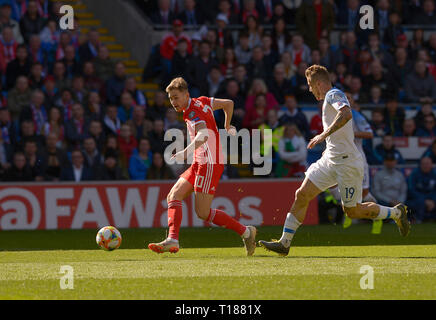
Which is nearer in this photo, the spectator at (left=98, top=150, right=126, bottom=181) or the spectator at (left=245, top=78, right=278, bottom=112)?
the spectator at (left=98, top=150, right=126, bottom=181)

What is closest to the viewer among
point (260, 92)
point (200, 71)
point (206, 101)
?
point (206, 101)

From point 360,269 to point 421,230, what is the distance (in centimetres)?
680

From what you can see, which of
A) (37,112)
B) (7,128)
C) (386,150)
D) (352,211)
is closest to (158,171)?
(37,112)

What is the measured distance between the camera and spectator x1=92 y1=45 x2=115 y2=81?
2048 cm

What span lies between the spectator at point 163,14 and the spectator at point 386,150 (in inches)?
243

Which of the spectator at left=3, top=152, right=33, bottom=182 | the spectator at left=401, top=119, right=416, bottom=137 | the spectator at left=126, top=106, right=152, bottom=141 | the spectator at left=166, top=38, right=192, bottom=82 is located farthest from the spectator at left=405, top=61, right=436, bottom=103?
the spectator at left=3, top=152, right=33, bottom=182

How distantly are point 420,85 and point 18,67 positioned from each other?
8848 millimetres

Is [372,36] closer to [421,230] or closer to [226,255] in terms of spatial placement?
[421,230]

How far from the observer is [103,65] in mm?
20594

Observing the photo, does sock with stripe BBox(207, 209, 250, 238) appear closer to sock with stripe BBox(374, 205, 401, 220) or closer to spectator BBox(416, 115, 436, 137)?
sock with stripe BBox(374, 205, 401, 220)

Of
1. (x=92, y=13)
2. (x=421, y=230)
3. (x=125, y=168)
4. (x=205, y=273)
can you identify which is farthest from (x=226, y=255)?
(x=92, y=13)

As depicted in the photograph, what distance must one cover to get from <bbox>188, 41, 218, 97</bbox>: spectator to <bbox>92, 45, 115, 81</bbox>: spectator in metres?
1.77

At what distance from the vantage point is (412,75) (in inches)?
856

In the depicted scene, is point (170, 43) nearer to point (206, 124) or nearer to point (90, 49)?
point (90, 49)
